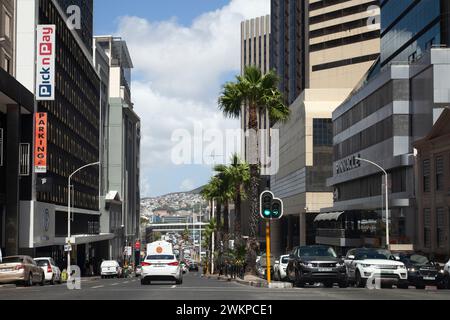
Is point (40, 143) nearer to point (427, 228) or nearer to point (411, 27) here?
point (427, 228)

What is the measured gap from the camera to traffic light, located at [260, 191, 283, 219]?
2736cm

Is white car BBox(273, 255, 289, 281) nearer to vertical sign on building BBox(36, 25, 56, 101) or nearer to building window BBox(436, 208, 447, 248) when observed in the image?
building window BBox(436, 208, 447, 248)

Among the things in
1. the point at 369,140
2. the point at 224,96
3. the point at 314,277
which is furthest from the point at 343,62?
the point at 314,277

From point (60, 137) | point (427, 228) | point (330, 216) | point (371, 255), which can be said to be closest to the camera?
point (371, 255)

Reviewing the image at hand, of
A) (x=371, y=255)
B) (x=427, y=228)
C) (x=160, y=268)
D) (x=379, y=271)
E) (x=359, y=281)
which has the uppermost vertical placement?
(x=427, y=228)

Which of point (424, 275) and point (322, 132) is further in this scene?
point (322, 132)

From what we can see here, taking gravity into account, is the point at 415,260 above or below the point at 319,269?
below

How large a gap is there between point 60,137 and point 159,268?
4696 centimetres

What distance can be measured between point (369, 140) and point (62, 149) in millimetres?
32728

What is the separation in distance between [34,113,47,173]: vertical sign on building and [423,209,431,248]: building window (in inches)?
1201

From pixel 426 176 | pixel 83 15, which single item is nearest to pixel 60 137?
pixel 83 15

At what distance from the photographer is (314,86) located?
130 metres

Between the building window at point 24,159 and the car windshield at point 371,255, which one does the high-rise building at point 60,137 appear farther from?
the car windshield at point 371,255
